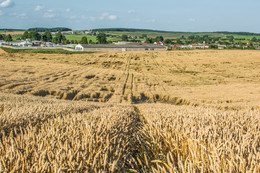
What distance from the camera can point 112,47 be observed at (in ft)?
371

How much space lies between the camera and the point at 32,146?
145 inches

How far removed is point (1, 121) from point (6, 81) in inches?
1087

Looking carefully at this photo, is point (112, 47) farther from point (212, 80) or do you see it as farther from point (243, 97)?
point (243, 97)

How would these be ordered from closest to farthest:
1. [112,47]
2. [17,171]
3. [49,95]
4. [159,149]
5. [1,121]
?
[17,171] < [159,149] < [1,121] < [49,95] < [112,47]

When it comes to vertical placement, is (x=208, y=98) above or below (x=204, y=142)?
below

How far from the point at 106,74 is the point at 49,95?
55.6 feet

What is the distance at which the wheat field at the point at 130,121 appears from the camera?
312 centimetres

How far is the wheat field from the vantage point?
3.12 m

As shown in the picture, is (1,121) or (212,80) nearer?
(1,121)

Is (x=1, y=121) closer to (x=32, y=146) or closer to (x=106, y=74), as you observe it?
(x=32, y=146)

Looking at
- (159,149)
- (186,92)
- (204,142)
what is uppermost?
(204,142)

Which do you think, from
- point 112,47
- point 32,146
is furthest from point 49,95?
point 112,47

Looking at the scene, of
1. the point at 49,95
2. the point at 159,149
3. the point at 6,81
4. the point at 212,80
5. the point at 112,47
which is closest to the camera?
the point at 159,149

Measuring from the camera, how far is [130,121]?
22.2 feet
